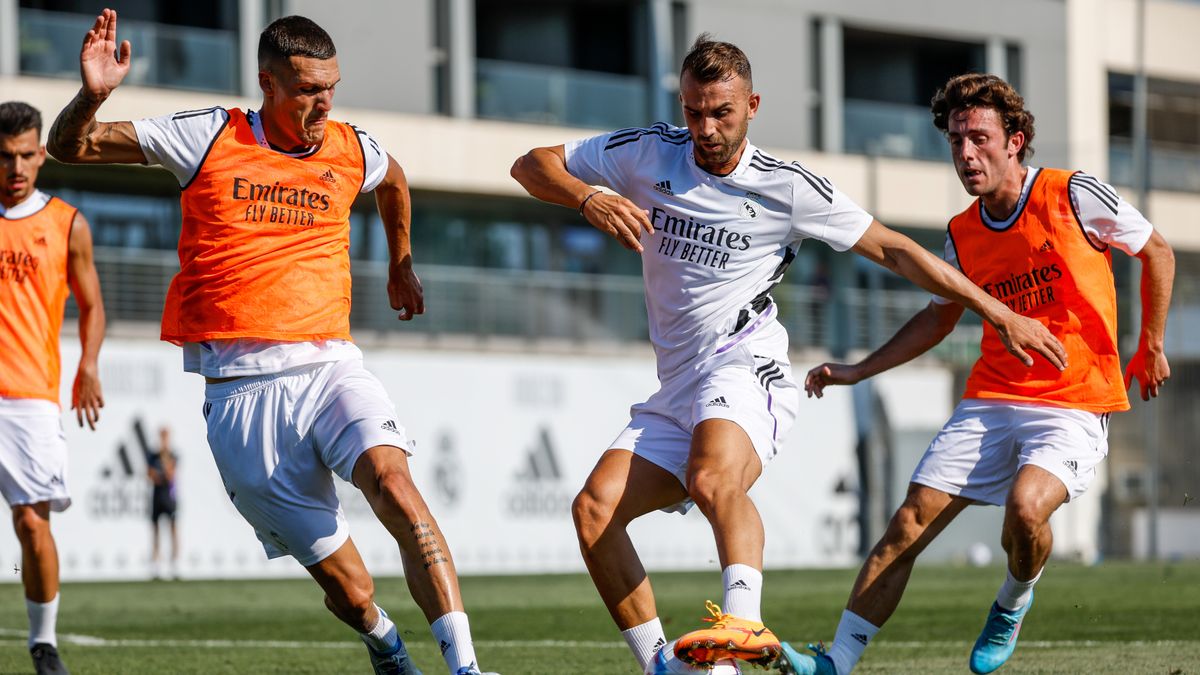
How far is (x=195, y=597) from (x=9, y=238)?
27.8ft

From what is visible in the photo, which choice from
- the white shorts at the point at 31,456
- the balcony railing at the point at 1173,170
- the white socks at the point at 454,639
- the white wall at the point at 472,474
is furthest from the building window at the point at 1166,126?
the white socks at the point at 454,639

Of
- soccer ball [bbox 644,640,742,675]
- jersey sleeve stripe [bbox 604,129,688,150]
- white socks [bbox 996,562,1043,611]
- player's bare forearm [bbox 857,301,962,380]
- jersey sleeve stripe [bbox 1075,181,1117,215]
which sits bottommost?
white socks [bbox 996,562,1043,611]

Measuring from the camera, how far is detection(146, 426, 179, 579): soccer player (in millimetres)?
20828

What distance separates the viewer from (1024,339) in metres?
6.68

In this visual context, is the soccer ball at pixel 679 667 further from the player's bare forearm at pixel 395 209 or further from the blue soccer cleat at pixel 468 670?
the player's bare forearm at pixel 395 209

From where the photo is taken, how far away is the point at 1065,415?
7.62m

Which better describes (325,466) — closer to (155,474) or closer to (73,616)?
(73,616)

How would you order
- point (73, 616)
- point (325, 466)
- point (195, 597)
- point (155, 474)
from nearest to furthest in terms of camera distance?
point (325, 466)
point (73, 616)
point (195, 597)
point (155, 474)

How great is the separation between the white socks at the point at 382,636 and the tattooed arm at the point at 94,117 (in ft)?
6.63

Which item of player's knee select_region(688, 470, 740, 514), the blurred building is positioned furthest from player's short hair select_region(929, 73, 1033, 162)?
the blurred building

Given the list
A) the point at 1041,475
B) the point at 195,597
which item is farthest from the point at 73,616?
the point at 1041,475

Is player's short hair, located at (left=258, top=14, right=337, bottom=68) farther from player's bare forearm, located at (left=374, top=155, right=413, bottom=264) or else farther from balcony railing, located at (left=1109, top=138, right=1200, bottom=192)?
balcony railing, located at (left=1109, top=138, right=1200, bottom=192)

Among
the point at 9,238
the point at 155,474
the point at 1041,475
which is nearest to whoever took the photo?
the point at 1041,475

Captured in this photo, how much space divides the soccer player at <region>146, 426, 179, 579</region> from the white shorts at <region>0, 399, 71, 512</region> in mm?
12651
